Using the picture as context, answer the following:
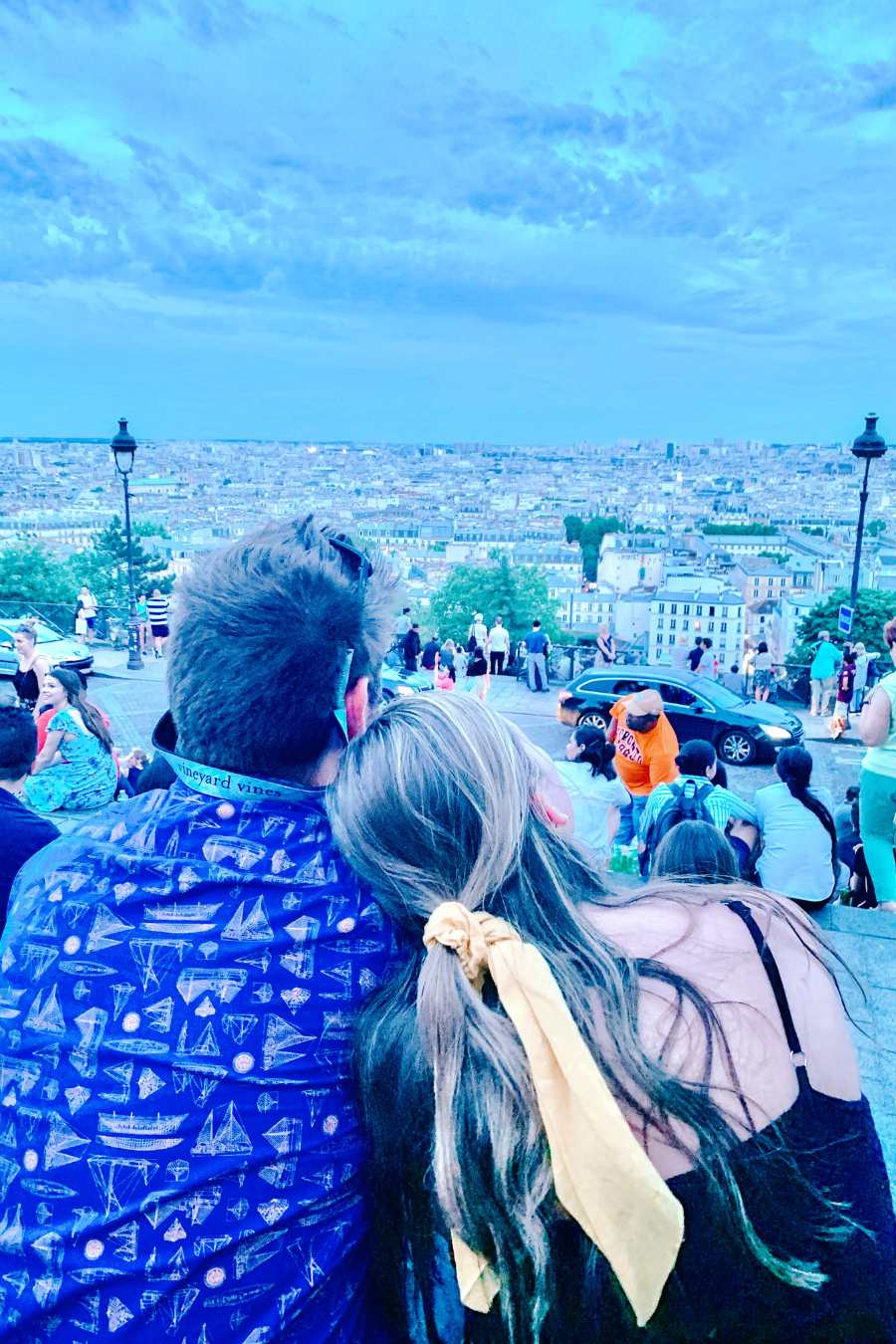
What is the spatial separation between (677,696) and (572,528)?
6319 centimetres

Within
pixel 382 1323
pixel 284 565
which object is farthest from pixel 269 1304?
pixel 284 565

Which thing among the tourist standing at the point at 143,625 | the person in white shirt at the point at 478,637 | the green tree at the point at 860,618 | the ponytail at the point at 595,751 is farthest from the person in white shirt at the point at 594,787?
the green tree at the point at 860,618

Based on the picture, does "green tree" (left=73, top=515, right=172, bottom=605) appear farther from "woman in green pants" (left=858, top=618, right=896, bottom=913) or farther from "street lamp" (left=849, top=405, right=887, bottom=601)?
"woman in green pants" (left=858, top=618, right=896, bottom=913)

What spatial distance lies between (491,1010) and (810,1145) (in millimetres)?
406

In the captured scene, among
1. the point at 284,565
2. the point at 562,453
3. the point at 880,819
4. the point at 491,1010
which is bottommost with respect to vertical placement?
the point at 880,819

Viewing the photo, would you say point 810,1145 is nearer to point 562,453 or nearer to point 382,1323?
point 382,1323

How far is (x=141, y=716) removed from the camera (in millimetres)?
12430

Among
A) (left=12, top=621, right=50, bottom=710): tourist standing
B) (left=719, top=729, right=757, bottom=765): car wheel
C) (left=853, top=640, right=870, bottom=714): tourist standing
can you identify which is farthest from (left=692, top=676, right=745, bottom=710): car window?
(left=12, top=621, right=50, bottom=710): tourist standing

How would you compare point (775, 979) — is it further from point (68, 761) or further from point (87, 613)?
point (87, 613)

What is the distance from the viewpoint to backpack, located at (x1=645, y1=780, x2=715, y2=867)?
4.38m

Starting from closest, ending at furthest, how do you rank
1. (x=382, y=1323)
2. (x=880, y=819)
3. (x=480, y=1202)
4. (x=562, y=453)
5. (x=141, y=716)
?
(x=480, y=1202), (x=382, y=1323), (x=880, y=819), (x=141, y=716), (x=562, y=453)

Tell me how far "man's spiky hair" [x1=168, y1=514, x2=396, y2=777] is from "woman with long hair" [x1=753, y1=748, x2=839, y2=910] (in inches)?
123

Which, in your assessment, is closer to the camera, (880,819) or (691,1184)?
(691,1184)

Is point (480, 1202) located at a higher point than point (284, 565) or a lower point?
lower
